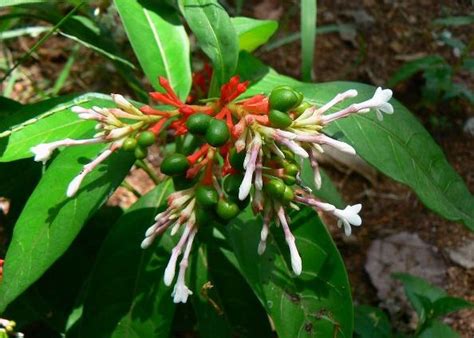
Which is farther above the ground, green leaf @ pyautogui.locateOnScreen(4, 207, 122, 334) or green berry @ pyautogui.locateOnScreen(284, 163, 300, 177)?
green berry @ pyautogui.locateOnScreen(284, 163, 300, 177)

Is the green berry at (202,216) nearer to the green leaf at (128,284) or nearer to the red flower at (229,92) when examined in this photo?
the red flower at (229,92)

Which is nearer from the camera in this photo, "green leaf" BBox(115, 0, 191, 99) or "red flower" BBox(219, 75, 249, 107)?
"red flower" BBox(219, 75, 249, 107)

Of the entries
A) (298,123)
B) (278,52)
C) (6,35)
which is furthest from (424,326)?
(6,35)

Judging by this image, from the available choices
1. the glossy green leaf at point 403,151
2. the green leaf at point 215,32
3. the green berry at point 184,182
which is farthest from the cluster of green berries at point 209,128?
the glossy green leaf at point 403,151

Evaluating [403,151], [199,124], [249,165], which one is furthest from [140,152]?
[403,151]

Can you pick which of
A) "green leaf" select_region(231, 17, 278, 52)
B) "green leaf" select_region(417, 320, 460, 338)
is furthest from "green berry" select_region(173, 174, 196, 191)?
"green leaf" select_region(417, 320, 460, 338)

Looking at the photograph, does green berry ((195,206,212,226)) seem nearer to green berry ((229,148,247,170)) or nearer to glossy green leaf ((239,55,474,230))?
green berry ((229,148,247,170))

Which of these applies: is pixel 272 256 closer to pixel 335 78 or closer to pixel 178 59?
pixel 178 59
